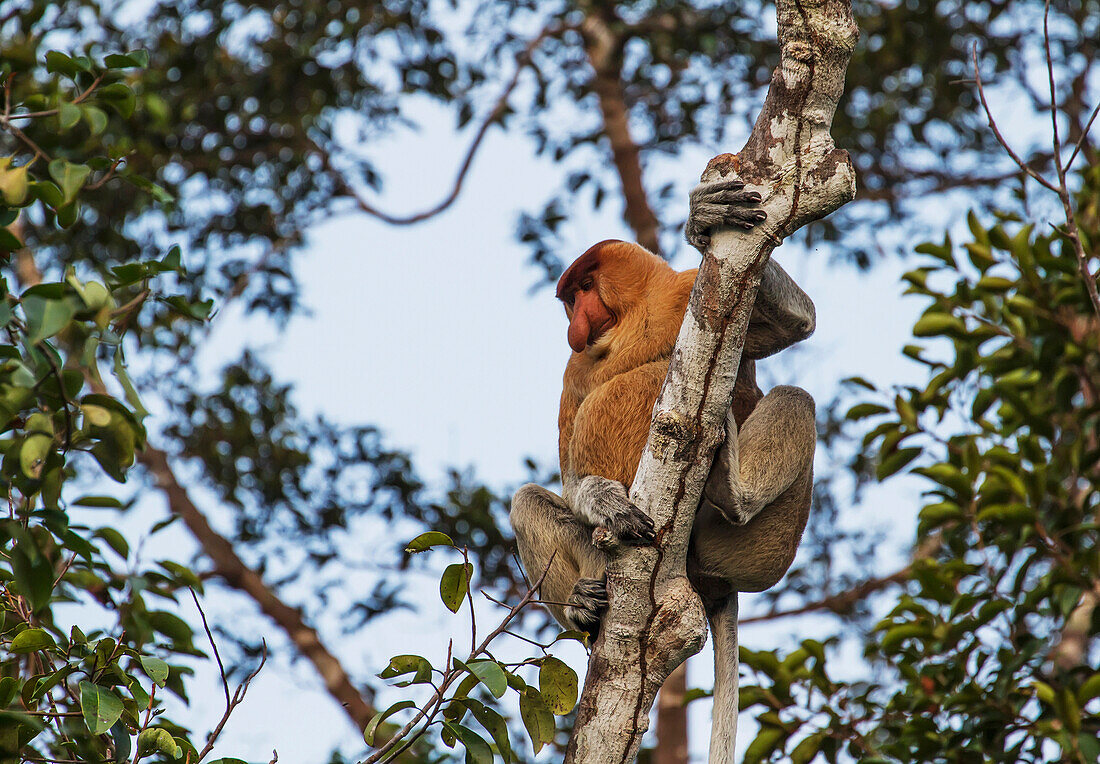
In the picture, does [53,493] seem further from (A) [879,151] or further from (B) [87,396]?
(A) [879,151]

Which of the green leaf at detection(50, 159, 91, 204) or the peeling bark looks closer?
the green leaf at detection(50, 159, 91, 204)

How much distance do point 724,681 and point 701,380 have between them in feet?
3.74

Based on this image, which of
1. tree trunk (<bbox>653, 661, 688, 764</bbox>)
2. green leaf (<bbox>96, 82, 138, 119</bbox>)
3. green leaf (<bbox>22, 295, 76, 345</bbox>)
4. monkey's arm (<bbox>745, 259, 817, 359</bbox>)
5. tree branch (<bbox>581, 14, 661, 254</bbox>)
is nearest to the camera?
green leaf (<bbox>22, 295, 76, 345</bbox>)

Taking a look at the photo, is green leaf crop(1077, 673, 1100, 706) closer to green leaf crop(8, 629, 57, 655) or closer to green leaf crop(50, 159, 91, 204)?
green leaf crop(8, 629, 57, 655)

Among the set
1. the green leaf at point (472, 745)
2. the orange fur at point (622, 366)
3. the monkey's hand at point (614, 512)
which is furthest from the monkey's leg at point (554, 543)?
the green leaf at point (472, 745)

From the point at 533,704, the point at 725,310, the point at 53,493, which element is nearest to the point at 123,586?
the point at 53,493

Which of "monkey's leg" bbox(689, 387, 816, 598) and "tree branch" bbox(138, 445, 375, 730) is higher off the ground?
"tree branch" bbox(138, 445, 375, 730)

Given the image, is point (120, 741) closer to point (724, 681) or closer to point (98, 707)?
point (98, 707)

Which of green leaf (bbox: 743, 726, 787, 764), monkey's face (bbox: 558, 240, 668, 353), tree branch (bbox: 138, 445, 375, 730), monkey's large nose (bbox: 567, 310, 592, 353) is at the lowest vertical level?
green leaf (bbox: 743, 726, 787, 764)

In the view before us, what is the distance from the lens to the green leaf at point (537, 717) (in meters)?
2.42

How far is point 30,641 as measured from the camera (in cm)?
212

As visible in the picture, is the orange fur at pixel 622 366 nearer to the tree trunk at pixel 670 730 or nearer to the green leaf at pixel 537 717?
the green leaf at pixel 537 717

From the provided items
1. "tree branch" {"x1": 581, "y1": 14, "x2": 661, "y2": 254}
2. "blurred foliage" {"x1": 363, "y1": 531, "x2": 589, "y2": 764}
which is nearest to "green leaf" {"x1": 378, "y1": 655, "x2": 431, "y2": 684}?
"blurred foliage" {"x1": 363, "y1": 531, "x2": 589, "y2": 764}

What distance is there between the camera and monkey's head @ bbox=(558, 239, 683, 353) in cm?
331
